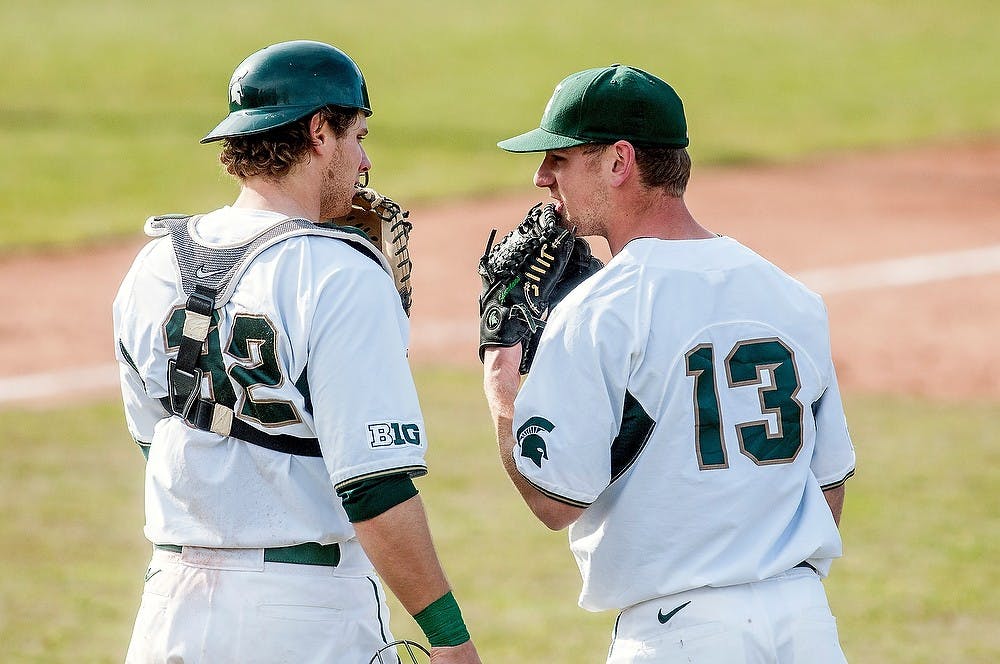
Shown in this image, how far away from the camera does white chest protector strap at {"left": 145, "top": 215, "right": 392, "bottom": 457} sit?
2699 mm

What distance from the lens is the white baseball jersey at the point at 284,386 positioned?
2623 millimetres

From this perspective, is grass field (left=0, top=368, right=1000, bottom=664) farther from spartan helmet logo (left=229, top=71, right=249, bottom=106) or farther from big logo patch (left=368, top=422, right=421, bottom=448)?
spartan helmet logo (left=229, top=71, right=249, bottom=106)

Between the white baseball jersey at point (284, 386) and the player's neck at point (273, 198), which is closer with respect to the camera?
the white baseball jersey at point (284, 386)

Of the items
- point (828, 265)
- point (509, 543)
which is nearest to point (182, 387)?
point (509, 543)

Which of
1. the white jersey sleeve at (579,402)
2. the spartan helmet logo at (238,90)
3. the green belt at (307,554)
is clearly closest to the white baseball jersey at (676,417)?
the white jersey sleeve at (579,402)

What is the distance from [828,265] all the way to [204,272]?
11.2 meters

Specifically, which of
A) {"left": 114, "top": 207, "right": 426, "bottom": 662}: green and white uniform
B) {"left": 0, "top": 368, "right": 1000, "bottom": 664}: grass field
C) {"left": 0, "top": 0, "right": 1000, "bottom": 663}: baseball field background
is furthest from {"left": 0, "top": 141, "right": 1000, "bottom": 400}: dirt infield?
{"left": 114, "top": 207, "right": 426, "bottom": 662}: green and white uniform

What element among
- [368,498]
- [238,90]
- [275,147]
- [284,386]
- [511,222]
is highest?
[238,90]

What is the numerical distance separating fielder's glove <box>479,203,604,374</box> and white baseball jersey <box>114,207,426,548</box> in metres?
0.39

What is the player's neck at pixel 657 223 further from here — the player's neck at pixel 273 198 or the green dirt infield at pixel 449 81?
the green dirt infield at pixel 449 81

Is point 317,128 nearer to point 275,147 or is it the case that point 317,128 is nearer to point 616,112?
point 275,147

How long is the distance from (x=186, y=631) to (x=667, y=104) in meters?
1.53

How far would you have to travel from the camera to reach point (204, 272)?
8.95 feet

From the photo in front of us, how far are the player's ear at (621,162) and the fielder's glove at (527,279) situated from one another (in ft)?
0.71
